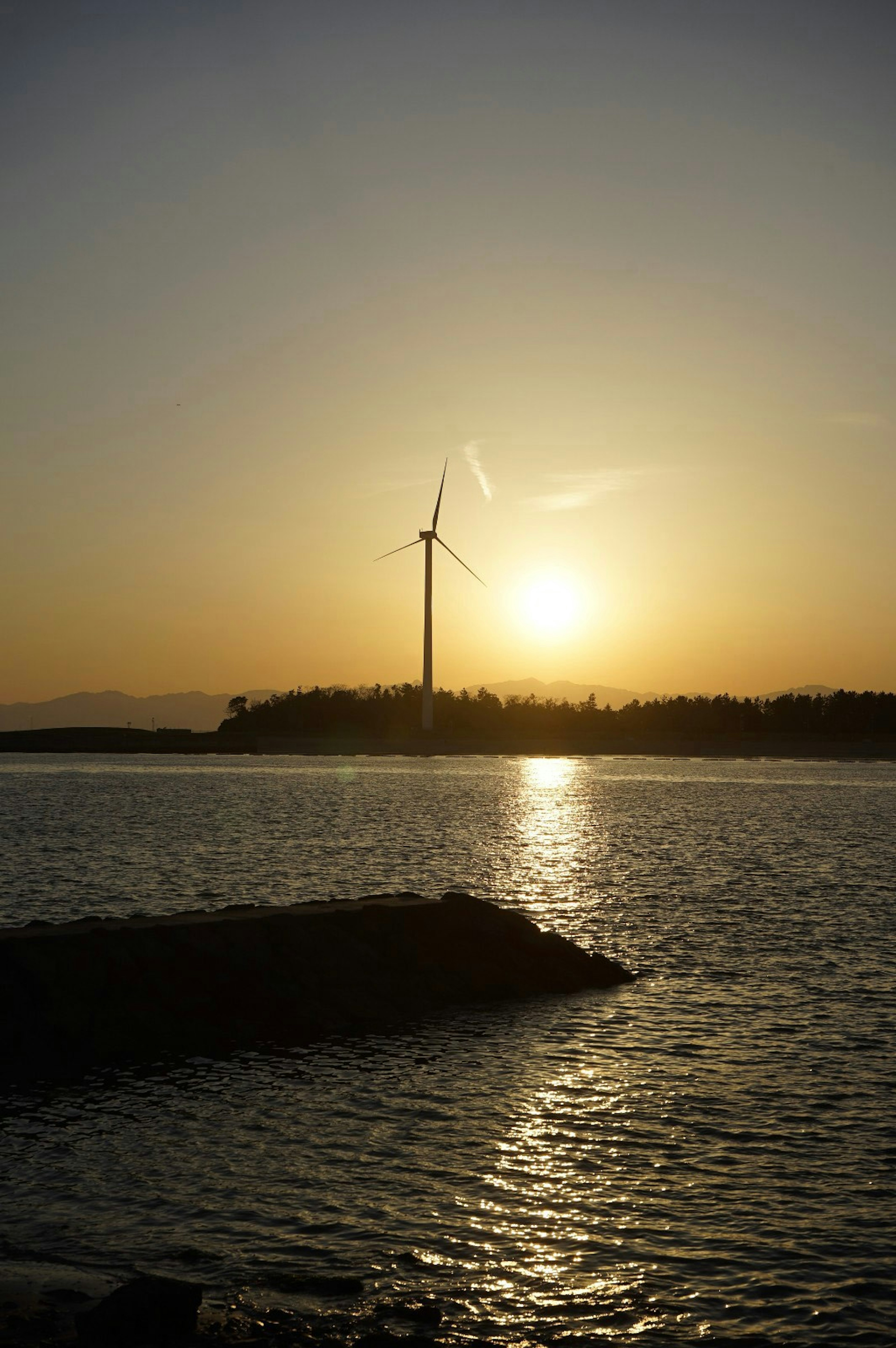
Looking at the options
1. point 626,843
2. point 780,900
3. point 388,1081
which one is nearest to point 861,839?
point 626,843

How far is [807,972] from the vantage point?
28.9 m

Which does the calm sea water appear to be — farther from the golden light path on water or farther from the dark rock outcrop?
the dark rock outcrop

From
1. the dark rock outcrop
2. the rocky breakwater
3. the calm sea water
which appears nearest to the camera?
the dark rock outcrop

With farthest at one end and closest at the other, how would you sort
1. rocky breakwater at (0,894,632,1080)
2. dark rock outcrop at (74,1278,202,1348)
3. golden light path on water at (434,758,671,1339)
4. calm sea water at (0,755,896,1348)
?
rocky breakwater at (0,894,632,1080) → calm sea water at (0,755,896,1348) → golden light path on water at (434,758,671,1339) → dark rock outcrop at (74,1278,202,1348)

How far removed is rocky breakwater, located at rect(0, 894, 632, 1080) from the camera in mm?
20656

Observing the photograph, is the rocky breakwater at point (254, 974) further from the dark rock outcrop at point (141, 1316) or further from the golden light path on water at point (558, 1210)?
the dark rock outcrop at point (141, 1316)

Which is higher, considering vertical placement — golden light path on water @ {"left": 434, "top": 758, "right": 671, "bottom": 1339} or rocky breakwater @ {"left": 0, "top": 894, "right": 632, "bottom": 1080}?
rocky breakwater @ {"left": 0, "top": 894, "right": 632, "bottom": 1080}

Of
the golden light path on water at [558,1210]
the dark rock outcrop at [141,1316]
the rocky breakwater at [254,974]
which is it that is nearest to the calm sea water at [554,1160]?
the golden light path on water at [558,1210]

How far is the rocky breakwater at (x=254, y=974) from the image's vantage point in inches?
813

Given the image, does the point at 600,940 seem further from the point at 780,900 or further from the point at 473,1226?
the point at 473,1226

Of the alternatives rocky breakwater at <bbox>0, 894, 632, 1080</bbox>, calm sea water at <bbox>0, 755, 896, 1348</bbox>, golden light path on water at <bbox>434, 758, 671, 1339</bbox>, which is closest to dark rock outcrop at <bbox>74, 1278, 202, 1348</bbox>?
calm sea water at <bbox>0, 755, 896, 1348</bbox>

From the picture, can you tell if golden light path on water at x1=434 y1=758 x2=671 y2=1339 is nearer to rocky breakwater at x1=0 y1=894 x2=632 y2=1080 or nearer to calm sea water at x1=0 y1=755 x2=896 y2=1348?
calm sea water at x1=0 y1=755 x2=896 y2=1348

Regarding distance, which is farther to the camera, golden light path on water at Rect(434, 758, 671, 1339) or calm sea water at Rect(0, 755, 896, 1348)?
calm sea water at Rect(0, 755, 896, 1348)

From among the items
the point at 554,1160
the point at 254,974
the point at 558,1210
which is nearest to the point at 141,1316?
the point at 558,1210
